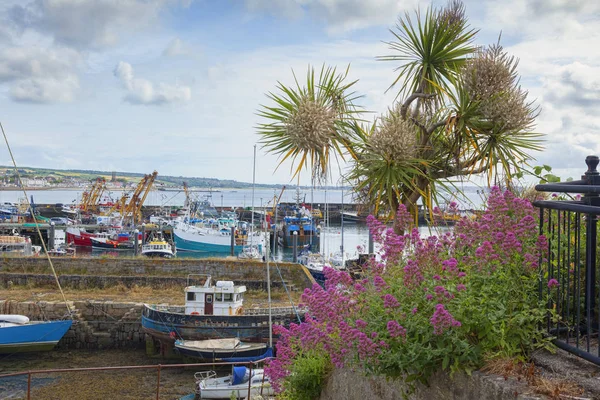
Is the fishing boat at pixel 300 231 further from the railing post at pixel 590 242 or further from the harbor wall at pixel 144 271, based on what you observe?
the railing post at pixel 590 242

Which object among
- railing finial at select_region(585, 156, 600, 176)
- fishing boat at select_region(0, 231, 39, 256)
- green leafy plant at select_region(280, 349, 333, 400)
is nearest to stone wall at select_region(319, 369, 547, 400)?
green leafy plant at select_region(280, 349, 333, 400)

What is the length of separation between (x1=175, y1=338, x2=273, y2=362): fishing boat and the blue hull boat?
4322mm

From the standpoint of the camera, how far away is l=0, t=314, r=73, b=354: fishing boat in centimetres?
1927

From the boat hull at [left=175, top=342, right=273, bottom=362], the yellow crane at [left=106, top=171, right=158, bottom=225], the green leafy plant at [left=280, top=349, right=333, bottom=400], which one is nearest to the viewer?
the green leafy plant at [left=280, top=349, right=333, bottom=400]

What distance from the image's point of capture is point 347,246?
5853 cm

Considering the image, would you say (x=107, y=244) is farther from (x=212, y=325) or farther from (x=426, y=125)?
(x=426, y=125)

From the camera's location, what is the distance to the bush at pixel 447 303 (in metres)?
3.16

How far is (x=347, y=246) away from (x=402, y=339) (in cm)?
5553

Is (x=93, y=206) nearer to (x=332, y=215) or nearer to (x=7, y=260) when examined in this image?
(x=332, y=215)

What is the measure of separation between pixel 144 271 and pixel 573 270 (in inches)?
969

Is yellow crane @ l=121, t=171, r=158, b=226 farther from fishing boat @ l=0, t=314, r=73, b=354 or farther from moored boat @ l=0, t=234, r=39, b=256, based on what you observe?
fishing boat @ l=0, t=314, r=73, b=354

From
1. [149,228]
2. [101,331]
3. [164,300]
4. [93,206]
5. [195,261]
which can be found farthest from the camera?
[93,206]

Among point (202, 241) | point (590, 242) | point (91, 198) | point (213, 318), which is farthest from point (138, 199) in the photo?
point (590, 242)

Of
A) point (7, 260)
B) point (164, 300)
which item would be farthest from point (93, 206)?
point (164, 300)
